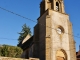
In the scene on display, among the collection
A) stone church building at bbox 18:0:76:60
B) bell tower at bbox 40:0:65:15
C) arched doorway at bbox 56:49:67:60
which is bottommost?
arched doorway at bbox 56:49:67:60

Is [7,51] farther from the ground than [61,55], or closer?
farther from the ground

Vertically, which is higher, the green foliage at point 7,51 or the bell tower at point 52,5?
the bell tower at point 52,5

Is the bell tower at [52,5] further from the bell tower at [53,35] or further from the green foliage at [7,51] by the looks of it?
the green foliage at [7,51]

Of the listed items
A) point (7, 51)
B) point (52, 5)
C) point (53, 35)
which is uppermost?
point (52, 5)

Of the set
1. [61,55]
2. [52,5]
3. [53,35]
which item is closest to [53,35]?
[53,35]

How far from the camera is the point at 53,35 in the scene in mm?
25938

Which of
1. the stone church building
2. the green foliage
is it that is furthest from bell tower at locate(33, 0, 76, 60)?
the green foliage

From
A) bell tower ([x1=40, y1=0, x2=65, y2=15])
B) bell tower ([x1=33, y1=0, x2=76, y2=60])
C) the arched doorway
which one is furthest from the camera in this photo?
bell tower ([x1=40, y1=0, x2=65, y2=15])

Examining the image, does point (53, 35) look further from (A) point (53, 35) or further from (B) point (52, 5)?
(B) point (52, 5)

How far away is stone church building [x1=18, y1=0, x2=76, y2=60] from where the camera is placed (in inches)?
989

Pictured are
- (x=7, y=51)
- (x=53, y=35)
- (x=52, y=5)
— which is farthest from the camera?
(x=52, y=5)

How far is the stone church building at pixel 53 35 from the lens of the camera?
2511 centimetres

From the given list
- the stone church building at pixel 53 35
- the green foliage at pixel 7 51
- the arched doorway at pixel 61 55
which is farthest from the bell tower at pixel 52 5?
the green foliage at pixel 7 51

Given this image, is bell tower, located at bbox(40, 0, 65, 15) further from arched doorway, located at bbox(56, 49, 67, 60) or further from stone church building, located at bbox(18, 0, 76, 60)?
arched doorway, located at bbox(56, 49, 67, 60)
